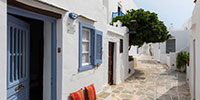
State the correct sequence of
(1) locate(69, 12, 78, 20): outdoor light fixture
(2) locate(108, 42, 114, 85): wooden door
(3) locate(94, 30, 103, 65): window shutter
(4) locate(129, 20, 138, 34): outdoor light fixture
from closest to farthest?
1. (1) locate(69, 12, 78, 20): outdoor light fixture
2. (3) locate(94, 30, 103, 65): window shutter
3. (2) locate(108, 42, 114, 85): wooden door
4. (4) locate(129, 20, 138, 34): outdoor light fixture

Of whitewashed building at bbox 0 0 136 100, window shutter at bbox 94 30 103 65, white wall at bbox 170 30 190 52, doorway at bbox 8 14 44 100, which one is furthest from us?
white wall at bbox 170 30 190 52

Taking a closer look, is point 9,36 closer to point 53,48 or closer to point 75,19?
point 53,48

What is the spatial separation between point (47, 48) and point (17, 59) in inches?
26.0

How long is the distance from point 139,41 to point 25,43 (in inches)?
324

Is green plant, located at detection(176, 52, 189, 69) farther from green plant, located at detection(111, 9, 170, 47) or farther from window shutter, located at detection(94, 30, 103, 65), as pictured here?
window shutter, located at detection(94, 30, 103, 65)

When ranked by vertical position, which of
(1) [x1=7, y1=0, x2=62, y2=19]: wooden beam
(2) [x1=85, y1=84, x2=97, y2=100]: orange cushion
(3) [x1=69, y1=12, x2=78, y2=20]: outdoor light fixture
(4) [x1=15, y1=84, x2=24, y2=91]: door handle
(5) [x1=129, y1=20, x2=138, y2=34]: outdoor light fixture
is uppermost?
(5) [x1=129, y1=20, x2=138, y2=34]: outdoor light fixture

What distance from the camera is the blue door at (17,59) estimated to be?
250 cm

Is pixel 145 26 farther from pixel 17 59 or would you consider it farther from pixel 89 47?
pixel 17 59

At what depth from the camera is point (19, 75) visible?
2.80m

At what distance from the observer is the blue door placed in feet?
8.19

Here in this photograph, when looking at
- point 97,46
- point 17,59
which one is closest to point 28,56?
point 17,59

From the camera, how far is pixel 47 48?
10.1 feet

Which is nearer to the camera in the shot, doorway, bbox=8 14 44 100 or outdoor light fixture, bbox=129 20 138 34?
doorway, bbox=8 14 44 100
